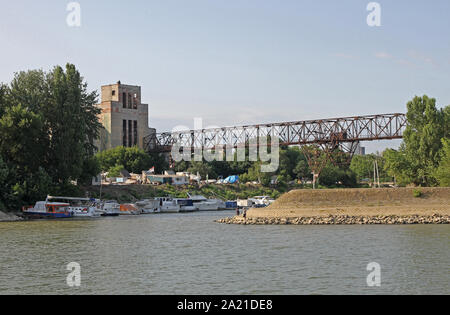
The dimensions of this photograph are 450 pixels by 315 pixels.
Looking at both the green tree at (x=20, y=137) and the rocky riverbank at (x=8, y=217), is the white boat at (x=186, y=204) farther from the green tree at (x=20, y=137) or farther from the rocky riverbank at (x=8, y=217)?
the rocky riverbank at (x=8, y=217)

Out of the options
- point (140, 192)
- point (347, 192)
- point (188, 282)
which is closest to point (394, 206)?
point (347, 192)

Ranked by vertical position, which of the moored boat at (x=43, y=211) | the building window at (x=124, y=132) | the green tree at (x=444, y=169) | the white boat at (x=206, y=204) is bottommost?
the white boat at (x=206, y=204)

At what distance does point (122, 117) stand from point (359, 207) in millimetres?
80731

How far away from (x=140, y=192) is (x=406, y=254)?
70.9 meters

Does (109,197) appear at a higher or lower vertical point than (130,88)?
lower

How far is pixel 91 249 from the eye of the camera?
38250mm

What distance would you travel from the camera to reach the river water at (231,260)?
2478 cm

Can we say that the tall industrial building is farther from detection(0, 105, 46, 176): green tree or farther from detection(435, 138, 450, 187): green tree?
detection(435, 138, 450, 187): green tree

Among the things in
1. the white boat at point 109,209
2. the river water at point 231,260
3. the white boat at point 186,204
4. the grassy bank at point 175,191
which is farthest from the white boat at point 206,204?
the river water at point 231,260

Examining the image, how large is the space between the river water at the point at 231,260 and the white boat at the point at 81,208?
72.5 feet

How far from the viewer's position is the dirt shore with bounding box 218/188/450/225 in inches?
2237

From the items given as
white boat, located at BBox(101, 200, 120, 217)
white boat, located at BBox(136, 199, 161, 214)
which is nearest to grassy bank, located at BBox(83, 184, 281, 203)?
white boat, located at BBox(136, 199, 161, 214)

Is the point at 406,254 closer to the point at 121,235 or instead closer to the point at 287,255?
the point at 287,255

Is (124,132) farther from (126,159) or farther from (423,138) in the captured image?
(423,138)
